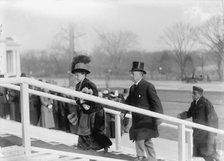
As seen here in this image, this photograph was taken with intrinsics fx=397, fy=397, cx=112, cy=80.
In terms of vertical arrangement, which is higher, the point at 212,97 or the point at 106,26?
the point at 106,26

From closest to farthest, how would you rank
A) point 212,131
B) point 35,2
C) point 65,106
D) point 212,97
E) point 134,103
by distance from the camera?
point 35,2 < point 134,103 < point 212,131 < point 212,97 < point 65,106

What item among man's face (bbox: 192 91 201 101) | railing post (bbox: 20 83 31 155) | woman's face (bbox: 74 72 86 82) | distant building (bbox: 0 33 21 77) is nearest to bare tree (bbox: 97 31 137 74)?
woman's face (bbox: 74 72 86 82)

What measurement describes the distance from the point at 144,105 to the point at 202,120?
2.76 feet

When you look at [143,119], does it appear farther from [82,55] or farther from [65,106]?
[65,106]

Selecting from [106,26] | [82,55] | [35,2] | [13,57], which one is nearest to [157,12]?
[106,26]

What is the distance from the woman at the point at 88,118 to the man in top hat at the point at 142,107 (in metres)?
0.28

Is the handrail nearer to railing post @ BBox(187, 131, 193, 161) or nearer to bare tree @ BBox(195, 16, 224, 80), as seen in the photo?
railing post @ BBox(187, 131, 193, 161)

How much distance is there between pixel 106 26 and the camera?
11.3ft

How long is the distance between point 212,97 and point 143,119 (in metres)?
0.92

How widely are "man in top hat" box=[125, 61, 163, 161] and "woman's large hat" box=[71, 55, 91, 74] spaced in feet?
1.28

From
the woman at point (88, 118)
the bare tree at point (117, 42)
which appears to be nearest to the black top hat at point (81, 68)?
the woman at point (88, 118)

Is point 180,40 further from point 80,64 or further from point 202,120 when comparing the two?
point 80,64

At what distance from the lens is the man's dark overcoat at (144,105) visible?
10.8 ft

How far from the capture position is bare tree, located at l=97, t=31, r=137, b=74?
3.44 meters
